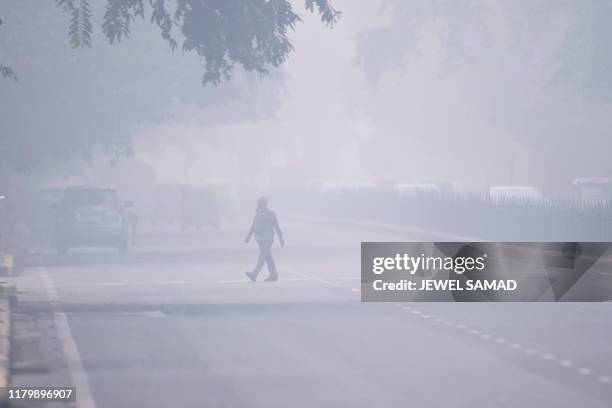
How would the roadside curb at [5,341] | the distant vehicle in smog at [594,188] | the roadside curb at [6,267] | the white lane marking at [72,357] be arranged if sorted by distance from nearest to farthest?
the roadside curb at [5,341], the white lane marking at [72,357], the roadside curb at [6,267], the distant vehicle in smog at [594,188]

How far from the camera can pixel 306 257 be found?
116 ft

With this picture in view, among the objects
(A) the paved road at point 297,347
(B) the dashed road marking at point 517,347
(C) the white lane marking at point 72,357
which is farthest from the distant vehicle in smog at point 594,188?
(B) the dashed road marking at point 517,347

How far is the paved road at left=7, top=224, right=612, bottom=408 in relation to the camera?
A: 11.8m

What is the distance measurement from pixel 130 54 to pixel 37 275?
14190 mm

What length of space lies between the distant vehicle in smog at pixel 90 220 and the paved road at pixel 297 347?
10950 mm

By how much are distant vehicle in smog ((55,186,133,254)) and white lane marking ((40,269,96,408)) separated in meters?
13.6

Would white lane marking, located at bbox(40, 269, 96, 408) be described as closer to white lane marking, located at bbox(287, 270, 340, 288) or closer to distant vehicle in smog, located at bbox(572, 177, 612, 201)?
white lane marking, located at bbox(287, 270, 340, 288)

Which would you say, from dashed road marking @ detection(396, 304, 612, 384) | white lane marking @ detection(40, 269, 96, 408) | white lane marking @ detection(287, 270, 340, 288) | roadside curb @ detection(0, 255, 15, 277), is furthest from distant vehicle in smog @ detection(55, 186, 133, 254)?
dashed road marking @ detection(396, 304, 612, 384)

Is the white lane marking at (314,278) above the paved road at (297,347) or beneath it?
above

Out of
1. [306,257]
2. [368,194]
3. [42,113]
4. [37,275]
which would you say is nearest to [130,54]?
[42,113]

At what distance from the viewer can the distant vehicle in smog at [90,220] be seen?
123 ft

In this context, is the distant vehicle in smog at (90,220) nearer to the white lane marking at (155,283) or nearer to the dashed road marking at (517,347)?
the white lane marking at (155,283)

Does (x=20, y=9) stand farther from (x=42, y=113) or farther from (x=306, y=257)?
(x=306, y=257)

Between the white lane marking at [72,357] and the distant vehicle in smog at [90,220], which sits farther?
the distant vehicle in smog at [90,220]
